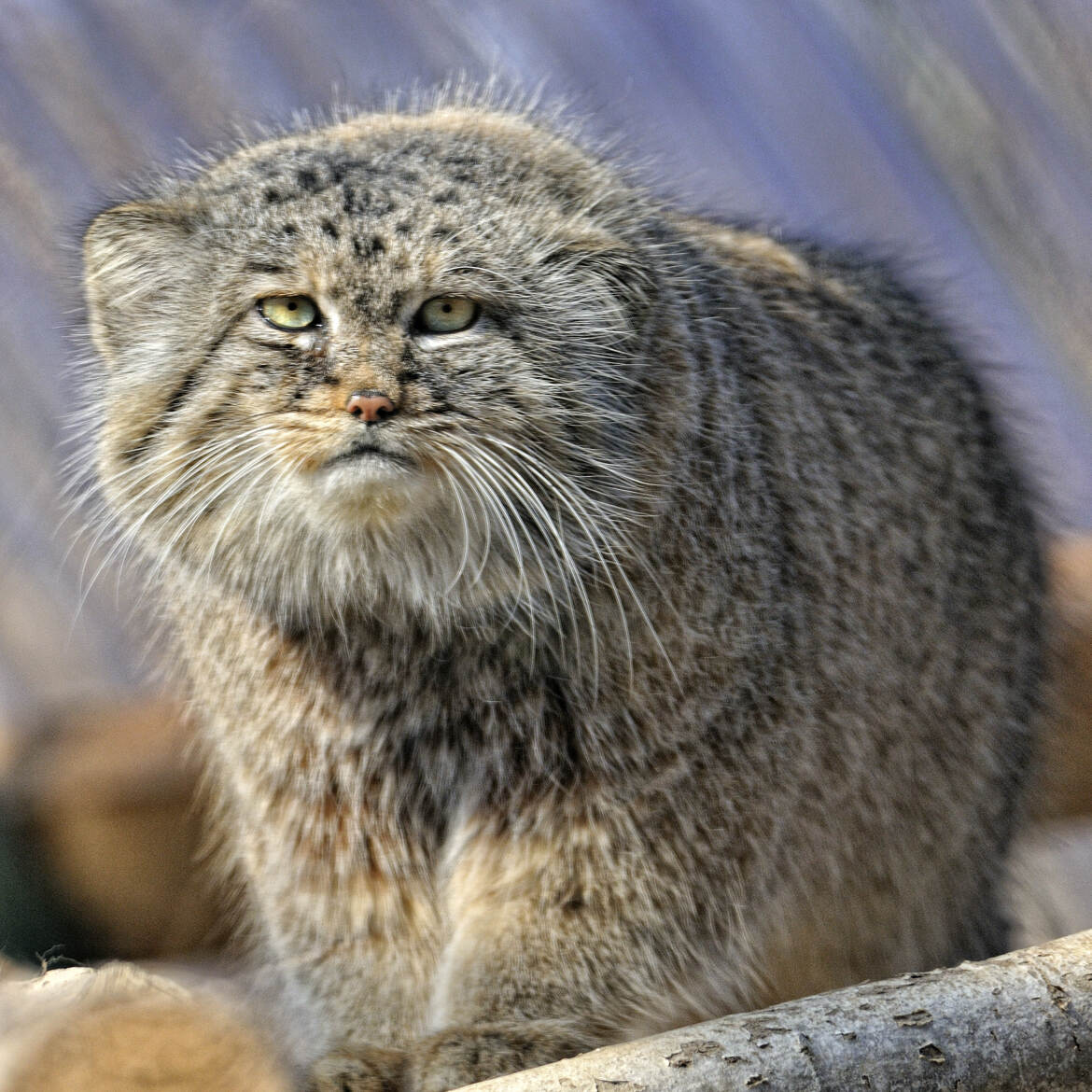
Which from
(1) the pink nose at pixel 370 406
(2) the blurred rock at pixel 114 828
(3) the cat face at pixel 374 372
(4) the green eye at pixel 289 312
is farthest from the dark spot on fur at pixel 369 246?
(2) the blurred rock at pixel 114 828

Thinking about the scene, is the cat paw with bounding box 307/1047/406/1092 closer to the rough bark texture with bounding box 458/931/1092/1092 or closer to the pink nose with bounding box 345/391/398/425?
the rough bark texture with bounding box 458/931/1092/1092

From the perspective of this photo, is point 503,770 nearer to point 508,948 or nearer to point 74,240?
point 508,948

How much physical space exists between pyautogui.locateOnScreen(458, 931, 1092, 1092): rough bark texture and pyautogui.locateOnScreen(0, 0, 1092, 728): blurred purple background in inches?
80.9

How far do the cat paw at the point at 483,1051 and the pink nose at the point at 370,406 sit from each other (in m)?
1.14

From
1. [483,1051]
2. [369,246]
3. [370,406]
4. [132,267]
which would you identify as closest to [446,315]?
[369,246]

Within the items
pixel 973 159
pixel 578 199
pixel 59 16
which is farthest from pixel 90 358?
pixel 973 159

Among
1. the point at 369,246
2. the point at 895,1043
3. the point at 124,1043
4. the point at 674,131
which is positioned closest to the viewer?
the point at 895,1043

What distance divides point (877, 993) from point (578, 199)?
1.54 meters

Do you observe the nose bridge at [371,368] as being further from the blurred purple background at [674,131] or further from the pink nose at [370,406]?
the blurred purple background at [674,131]

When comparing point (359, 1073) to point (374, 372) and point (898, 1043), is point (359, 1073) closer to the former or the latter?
point (898, 1043)

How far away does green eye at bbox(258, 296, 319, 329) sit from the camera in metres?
2.45

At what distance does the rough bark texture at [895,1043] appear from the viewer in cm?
188

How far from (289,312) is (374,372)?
0.86 ft

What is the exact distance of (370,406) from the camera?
223 cm
